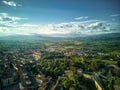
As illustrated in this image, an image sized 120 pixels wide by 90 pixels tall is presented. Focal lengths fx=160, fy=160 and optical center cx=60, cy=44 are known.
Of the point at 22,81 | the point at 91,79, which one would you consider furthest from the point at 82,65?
the point at 22,81

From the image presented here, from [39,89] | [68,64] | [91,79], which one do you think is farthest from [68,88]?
[68,64]

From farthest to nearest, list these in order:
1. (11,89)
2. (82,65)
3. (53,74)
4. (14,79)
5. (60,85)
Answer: (82,65) < (53,74) < (14,79) < (60,85) < (11,89)

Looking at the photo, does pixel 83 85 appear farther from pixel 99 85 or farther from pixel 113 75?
pixel 113 75

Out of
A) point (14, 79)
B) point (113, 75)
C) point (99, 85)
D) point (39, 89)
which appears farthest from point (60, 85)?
point (113, 75)

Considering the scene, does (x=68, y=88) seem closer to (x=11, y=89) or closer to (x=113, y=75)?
(x=11, y=89)

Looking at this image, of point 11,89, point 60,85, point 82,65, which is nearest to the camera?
point 11,89

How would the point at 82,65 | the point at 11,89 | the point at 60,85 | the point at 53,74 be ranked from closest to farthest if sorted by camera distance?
the point at 11,89
the point at 60,85
the point at 53,74
the point at 82,65

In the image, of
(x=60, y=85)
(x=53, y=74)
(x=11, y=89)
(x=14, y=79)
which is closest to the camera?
(x=11, y=89)

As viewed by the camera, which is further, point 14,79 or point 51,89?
point 14,79

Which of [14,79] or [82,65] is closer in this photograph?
[14,79]
